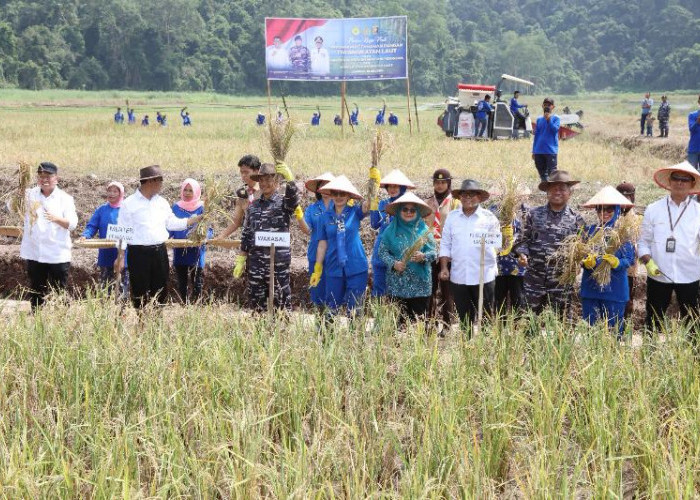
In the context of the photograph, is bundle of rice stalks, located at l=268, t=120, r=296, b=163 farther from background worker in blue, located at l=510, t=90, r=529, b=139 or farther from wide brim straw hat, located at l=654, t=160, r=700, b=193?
background worker in blue, located at l=510, t=90, r=529, b=139

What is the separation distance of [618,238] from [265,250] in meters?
2.53

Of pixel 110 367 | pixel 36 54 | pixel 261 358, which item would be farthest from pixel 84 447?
pixel 36 54

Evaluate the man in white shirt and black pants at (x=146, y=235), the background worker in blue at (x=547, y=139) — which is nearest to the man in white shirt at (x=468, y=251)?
the man in white shirt and black pants at (x=146, y=235)

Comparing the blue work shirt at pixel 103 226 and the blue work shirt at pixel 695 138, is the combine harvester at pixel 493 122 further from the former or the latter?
the blue work shirt at pixel 103 226

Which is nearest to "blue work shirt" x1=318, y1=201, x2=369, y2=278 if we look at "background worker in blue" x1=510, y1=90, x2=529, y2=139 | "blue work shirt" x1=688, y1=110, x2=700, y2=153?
"blue work shirt" x1=688, y1=110, x2=700, y2=153

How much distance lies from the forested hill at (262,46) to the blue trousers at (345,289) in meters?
56.1

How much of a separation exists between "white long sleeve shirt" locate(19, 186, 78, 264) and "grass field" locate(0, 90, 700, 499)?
1449 mm

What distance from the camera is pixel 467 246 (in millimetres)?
5828

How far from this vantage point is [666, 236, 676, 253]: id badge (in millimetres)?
5582

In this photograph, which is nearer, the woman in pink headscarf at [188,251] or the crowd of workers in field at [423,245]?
the crowd of workers in field at [423,245]

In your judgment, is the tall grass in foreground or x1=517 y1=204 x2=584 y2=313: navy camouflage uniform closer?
the tall grass in foreground

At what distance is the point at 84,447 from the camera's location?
363 cm

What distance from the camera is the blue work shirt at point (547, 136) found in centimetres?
1220

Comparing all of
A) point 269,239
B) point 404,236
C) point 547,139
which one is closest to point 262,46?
point 547,139
